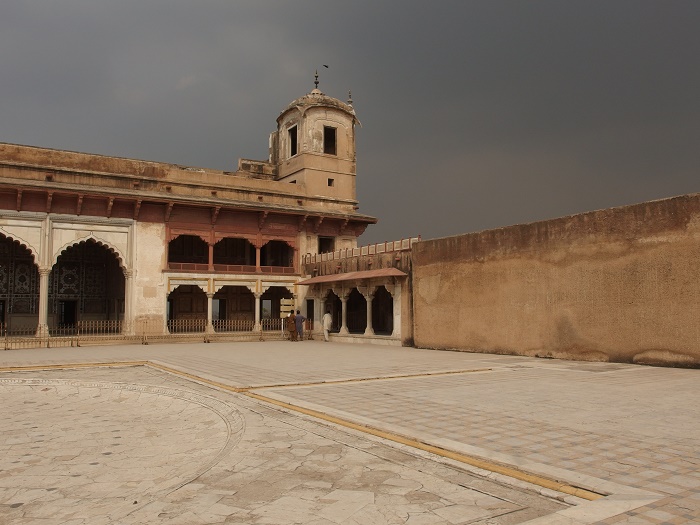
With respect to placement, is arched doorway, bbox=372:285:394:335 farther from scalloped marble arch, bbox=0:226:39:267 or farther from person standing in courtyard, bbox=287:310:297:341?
scalloped marble arch, bbox=0:226:39:267

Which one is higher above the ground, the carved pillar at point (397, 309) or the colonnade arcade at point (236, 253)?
the colonnade arcade at point (236, 253)

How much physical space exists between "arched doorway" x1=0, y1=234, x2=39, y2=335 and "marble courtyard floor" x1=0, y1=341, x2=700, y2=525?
1540 cm

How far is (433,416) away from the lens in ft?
19.4

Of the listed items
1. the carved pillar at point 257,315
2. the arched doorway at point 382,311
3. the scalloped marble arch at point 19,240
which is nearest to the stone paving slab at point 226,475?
the scalloped marble arch at point 19,240

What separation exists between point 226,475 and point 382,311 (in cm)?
2186

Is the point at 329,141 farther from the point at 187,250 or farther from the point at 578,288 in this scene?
the point at 578,288

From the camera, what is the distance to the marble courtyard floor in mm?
3381

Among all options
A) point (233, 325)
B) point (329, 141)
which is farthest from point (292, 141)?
point (233, 325)

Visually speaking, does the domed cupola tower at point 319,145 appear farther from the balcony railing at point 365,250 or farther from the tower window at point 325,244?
the balcony railing at point 365,250

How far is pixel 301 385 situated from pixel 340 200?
62.8 ft

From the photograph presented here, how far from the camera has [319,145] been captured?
27344 millimetres

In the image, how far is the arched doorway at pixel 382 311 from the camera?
25.3 metres

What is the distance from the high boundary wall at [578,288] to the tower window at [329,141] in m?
12.4

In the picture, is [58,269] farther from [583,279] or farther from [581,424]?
[581,424]
